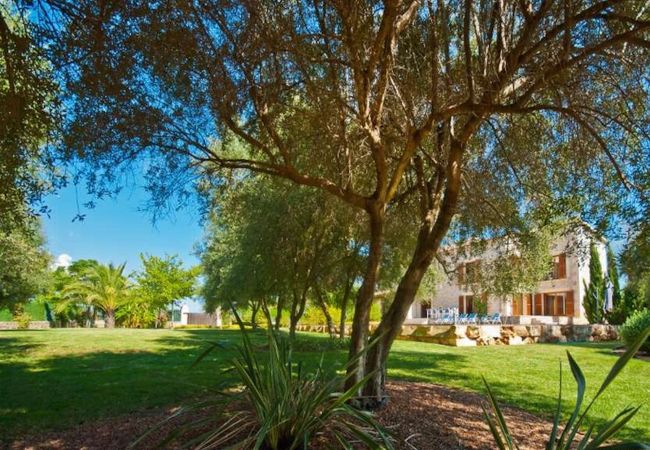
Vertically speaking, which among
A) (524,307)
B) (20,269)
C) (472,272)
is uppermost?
(20,269)

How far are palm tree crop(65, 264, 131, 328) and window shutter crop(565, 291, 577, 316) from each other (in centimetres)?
2786

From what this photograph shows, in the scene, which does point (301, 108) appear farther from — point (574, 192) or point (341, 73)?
point (574, 192)

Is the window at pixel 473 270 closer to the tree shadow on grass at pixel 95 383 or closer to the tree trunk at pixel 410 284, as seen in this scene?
the tree shadow on grass at pixel 95 383

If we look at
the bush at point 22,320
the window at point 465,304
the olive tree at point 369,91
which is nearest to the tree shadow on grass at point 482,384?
the olive tree at point 369,91

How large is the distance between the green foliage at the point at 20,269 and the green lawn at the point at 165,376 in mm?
2205

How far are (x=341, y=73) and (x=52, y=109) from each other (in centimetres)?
329

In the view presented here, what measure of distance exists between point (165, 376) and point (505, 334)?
44.1 feet

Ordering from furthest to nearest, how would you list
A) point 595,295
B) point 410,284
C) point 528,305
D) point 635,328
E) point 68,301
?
point 68,301
point 528,305
point 595,295
point 635,328
point 410,284

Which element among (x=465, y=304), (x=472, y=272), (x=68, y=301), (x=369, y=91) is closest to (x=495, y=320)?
(x=465, y=304)

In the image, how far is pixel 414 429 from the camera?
16.5ft

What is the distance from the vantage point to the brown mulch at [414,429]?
4.80 meters

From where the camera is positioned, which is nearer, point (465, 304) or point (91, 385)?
point (91, 385)

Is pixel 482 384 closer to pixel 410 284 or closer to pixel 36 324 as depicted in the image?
pixel 410 284

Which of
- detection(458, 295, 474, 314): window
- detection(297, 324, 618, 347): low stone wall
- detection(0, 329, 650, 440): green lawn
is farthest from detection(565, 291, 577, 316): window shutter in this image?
detection(0, 329, 650, 440): green lawn
